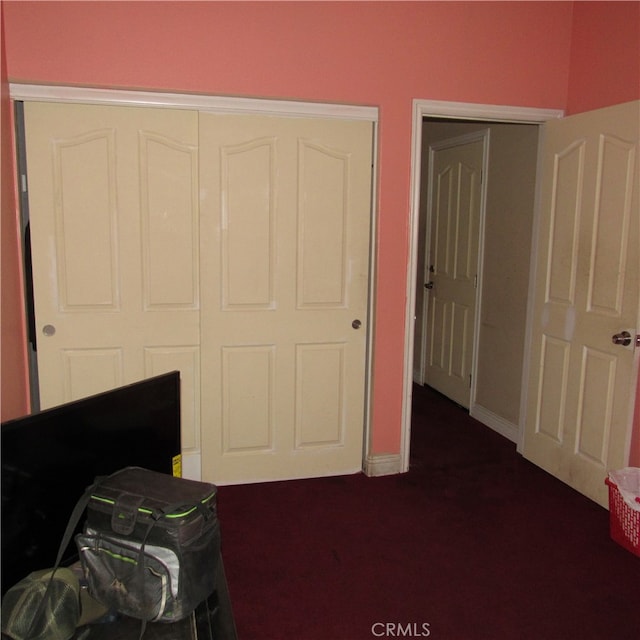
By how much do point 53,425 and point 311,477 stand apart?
223 cm

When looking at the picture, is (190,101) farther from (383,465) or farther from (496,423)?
(496,423)

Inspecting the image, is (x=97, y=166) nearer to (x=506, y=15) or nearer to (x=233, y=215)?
(x=233, y=215)

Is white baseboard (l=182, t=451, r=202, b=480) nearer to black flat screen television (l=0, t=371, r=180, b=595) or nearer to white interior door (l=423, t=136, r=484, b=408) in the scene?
black flat screen television (l=0, t=371, r=180, b=595)

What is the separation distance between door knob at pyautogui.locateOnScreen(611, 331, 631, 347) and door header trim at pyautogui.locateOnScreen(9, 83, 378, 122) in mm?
1612

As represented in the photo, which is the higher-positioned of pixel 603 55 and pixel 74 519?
pixel 603 55

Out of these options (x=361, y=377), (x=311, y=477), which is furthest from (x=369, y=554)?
(x=361, y=377)

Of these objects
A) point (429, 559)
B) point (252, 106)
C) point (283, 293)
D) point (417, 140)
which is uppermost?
point (252, 106)

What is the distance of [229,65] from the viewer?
2.89 metres

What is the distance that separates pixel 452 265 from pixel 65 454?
385 centimetres

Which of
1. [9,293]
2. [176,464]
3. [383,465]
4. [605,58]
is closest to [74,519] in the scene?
[176,464]

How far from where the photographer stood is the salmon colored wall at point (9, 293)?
249 cm

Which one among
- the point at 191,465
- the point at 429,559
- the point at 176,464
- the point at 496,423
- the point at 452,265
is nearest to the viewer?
the point at 176,464

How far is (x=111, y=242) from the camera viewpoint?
9.64 ft

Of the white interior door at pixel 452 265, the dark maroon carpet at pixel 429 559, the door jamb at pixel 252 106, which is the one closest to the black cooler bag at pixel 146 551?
the dark maroon carpet at pixel 429 559
